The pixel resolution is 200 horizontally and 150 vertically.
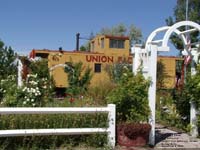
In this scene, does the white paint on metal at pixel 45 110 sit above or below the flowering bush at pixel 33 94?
below

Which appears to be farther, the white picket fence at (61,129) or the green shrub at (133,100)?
the green shrub at (133,100)

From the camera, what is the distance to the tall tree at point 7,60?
94.6ft

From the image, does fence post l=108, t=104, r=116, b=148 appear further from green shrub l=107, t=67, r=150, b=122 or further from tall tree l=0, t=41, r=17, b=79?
tall tree l=0, t=41, r=17, b=79

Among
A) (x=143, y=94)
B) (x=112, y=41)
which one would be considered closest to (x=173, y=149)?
(x=143, y=94)

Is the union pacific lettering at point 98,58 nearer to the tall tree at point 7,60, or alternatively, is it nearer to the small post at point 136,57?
the tall tree at point 7,60

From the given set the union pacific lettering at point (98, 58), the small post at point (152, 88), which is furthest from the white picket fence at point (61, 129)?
the union pacific lettering at point (98, 58)

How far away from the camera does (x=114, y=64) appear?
3441 centimetres

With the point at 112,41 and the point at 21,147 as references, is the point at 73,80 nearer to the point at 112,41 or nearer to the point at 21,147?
the point at 112,41

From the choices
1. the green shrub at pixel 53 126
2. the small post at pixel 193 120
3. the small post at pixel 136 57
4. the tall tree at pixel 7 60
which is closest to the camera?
the green shrub at pixel 53 126

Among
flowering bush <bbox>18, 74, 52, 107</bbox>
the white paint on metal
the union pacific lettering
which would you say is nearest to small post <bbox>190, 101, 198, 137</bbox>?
the white paint on metal

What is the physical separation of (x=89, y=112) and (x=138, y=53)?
258 cm

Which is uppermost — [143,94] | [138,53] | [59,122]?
[138,53]

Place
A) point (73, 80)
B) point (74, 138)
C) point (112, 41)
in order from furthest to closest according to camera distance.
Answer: point (112, 41), point (73, 80), point (74, 138)

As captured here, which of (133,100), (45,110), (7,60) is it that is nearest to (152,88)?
(133,100)
